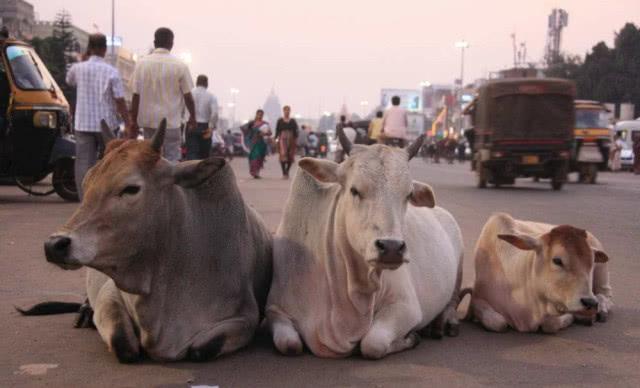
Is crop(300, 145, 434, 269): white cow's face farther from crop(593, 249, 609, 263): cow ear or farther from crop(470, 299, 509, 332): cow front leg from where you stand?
crop(593, 249, 609, 263): cow ear

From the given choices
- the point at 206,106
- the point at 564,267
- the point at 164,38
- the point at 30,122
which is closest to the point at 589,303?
the point at 564,267

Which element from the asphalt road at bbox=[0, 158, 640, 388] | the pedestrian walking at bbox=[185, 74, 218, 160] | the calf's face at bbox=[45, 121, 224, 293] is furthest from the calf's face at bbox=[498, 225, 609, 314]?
the pedestrian walking at bbox=[185, 74, 218, 160]

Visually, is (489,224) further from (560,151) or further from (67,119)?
(560,151)

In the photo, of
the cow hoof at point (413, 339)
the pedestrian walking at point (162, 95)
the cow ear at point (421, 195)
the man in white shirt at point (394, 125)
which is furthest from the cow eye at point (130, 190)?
the man in white shirt at point (394, 125)

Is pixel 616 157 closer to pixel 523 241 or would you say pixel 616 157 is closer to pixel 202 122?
pixel 202 122

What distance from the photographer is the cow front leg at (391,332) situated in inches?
225

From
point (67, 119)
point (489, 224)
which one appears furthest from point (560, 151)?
point (489, 224)

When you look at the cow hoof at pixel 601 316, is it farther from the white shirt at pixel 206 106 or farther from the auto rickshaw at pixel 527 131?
the auto rickshaw at pixel 527 131

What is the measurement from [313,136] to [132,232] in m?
53.1

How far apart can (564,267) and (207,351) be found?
230 cm

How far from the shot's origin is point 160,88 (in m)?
11.5

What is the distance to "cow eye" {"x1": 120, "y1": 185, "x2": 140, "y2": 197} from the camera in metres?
5.31

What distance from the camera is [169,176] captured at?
220 inches

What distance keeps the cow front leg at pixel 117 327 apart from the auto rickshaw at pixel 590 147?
24165 millimetres
